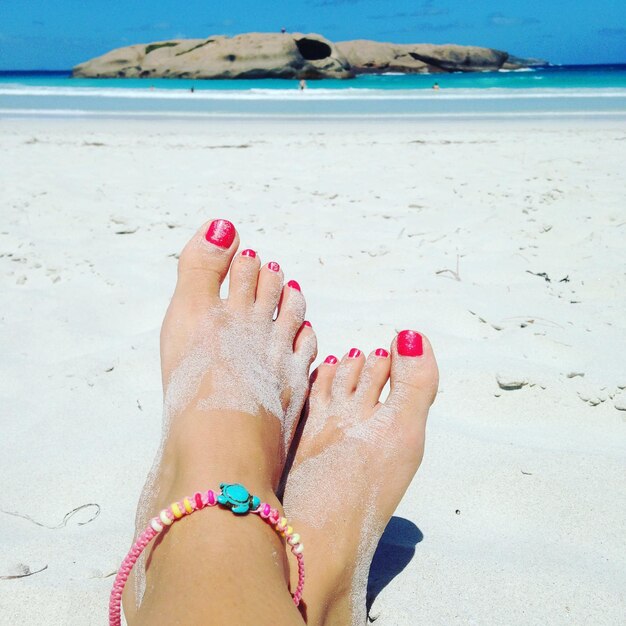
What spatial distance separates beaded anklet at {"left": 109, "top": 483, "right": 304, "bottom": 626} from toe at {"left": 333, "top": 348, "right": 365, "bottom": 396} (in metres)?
0.53

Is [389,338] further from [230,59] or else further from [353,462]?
[230,59]

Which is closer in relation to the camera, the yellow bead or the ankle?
the yellow bead

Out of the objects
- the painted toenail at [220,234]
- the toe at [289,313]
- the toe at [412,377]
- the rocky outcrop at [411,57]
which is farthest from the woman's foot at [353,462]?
the rocky outcrop at [411,57]

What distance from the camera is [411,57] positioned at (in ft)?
134

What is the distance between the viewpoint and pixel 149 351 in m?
1.62

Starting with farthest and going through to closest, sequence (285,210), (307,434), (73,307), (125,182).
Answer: (125,182) < (285,210) < (73,307) < (307,434)

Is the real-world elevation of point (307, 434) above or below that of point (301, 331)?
below

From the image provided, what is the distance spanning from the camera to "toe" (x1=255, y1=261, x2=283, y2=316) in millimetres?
1622

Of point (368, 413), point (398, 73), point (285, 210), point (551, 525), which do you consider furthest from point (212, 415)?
point (398, 73)

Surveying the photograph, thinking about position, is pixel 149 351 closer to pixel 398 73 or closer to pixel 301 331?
pixel 301 331

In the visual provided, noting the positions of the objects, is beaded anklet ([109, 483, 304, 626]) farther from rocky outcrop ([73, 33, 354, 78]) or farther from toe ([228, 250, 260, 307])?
rocky outcrop ([73, 33, 354, 78])

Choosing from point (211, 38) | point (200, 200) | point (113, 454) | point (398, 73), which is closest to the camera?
point (113, 454)

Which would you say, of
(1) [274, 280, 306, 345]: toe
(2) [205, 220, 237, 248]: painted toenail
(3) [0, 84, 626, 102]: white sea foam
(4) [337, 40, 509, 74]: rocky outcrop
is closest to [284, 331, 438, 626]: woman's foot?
(1) [274, 280, 306, 345]: toe

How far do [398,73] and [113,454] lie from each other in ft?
140
